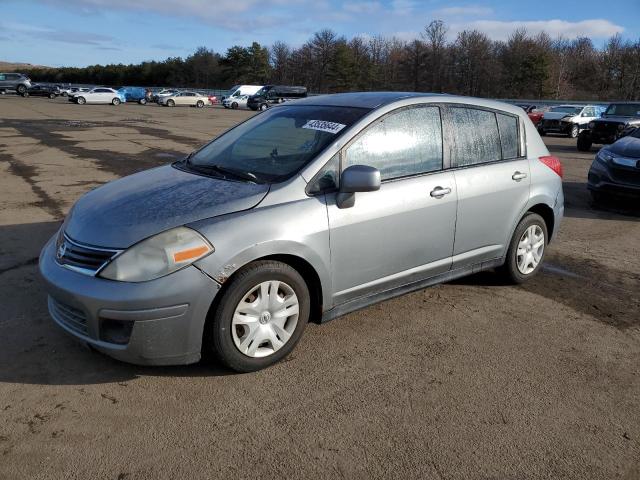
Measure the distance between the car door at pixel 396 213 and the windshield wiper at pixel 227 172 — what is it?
1.91 ft

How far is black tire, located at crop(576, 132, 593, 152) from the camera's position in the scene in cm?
1886

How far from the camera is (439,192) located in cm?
406

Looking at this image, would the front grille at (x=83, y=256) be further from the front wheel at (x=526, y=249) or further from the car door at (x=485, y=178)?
the front wheel at (x=526, y=249)

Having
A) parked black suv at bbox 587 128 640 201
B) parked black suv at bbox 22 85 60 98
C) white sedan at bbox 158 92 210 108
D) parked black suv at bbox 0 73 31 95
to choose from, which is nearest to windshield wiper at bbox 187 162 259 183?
parked black suv at bbox 587 128 640 201

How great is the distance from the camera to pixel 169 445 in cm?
264

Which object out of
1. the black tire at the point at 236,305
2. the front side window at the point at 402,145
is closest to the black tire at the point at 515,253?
the front side window at the point at 402,145

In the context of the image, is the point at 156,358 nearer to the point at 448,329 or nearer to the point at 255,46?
the point at 448,329

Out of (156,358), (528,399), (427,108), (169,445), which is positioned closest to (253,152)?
(427,108)

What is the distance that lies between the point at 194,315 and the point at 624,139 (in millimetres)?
8955

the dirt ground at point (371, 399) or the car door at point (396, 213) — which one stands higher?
the car door at point (396, 213)

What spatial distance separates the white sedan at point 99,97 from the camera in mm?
48344

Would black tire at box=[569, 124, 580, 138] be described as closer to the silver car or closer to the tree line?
the silver car

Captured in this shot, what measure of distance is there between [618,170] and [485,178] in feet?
17.6

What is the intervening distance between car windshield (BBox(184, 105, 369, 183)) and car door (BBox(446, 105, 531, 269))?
39.1 inches
